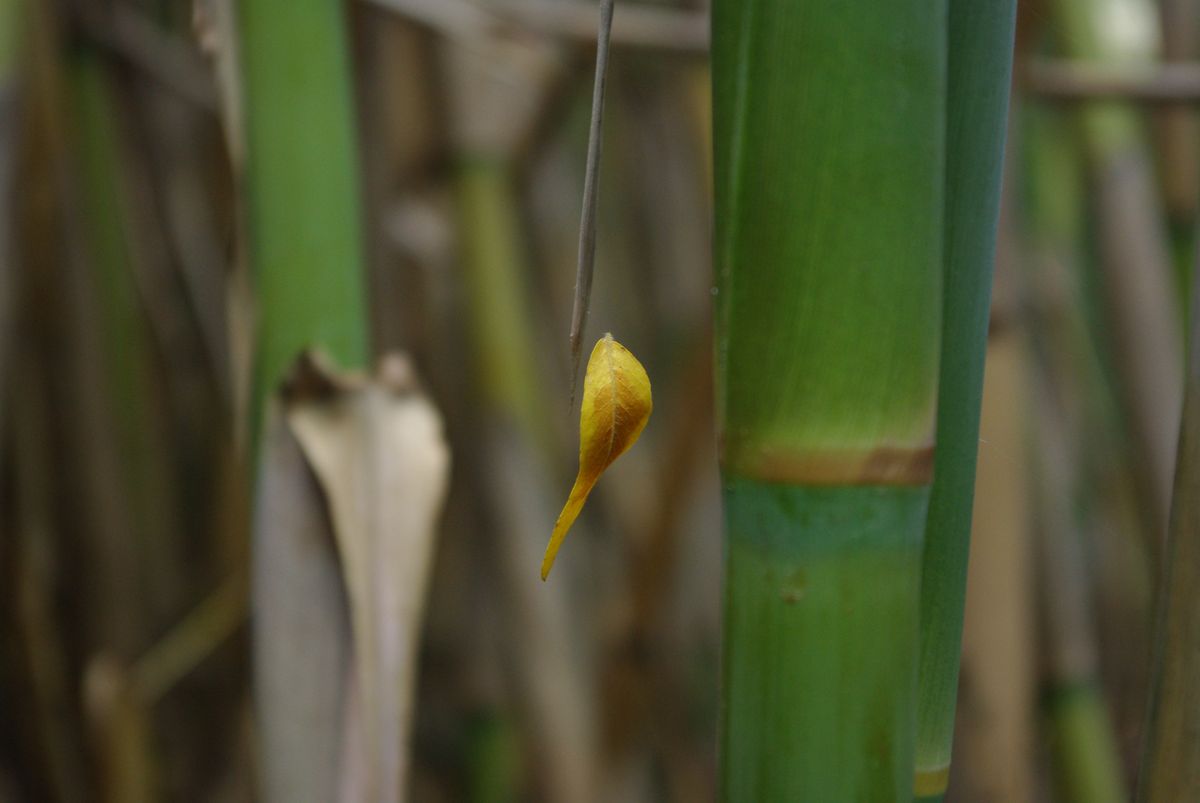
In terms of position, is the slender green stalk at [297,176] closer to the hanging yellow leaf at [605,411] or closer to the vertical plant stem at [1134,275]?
the hanging yellow leaf at [605,411]

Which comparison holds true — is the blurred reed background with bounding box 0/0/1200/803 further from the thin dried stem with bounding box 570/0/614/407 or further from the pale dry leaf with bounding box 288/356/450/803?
the thin dried stem with bounding box 570/0/614/407

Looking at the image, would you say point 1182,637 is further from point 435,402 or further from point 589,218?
point 435,402

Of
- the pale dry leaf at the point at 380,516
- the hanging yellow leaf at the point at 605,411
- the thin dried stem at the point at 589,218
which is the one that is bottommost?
the pale dry leaf at the point at 380,516

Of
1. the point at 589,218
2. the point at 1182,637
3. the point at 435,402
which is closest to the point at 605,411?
the point at 589,218

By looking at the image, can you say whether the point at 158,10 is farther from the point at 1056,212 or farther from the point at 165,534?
the point at 1056,212

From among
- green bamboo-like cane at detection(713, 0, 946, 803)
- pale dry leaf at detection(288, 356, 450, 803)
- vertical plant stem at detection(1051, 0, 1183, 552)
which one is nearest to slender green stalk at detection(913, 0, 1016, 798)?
green bamboo-like cane at detection(713, 0, 946, 803)

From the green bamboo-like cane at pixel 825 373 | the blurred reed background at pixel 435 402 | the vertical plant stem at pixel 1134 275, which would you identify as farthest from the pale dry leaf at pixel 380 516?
the vertical plant stem at pixel 1134 275

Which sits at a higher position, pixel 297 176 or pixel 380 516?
pixel 297 176

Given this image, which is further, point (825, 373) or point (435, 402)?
point (435, 402)
